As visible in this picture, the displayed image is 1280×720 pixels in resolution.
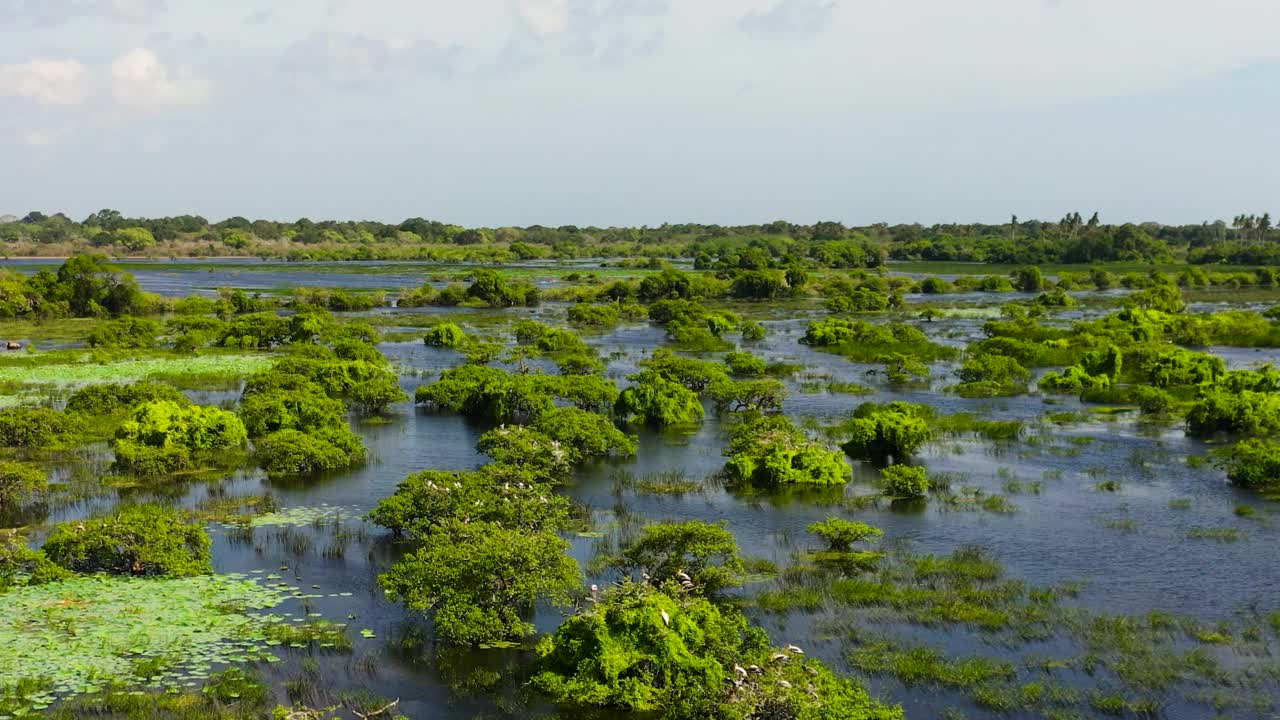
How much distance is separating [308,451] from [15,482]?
805cm

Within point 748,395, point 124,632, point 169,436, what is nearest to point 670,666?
point 124,632

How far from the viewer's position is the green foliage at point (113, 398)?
139 feet

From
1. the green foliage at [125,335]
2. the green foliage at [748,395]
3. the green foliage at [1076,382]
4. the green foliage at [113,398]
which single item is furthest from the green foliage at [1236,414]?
the green foliage at [125,335]

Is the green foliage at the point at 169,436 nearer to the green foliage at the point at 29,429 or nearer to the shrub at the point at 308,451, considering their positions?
the shrub at the point at 308,451

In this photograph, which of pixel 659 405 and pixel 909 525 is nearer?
pixel 909 525

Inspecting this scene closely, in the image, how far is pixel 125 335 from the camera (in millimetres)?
66312

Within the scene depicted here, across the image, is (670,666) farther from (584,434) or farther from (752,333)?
(752,333)

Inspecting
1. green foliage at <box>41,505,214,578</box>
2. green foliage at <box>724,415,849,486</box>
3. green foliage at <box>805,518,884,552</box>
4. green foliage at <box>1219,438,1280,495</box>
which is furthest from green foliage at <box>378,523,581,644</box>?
green foliage at <box>1219,438,1280,495</box>

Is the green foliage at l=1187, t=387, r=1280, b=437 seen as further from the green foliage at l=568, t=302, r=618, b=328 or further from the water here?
the green foliage at l=568, t=302, r=618, b=328

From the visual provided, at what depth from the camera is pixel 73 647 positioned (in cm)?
2134

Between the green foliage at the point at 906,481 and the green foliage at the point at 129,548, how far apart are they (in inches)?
738

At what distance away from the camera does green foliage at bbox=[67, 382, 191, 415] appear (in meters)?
42.2

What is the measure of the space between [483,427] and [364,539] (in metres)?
15.1

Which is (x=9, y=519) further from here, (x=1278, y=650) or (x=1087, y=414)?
(x=1087, y=414)
